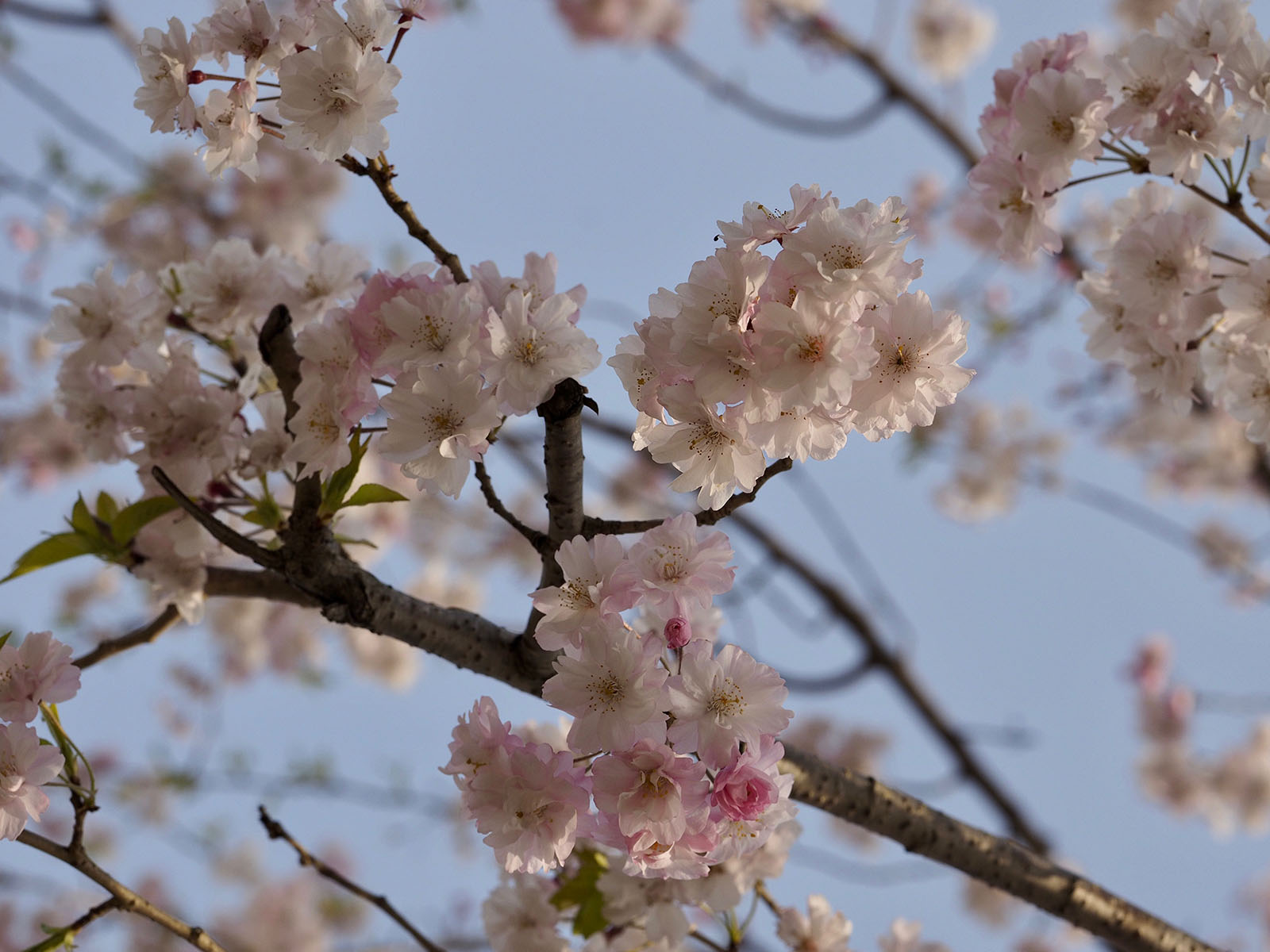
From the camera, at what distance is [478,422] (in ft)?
3.52

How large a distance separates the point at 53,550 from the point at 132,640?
189 millimetres

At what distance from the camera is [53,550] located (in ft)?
4.86

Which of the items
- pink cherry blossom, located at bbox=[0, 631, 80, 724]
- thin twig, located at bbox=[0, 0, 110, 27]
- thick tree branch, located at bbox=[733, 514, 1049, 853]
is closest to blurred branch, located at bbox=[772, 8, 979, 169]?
thick tree branch, located at bbox=[733, 514, 1049, 853]

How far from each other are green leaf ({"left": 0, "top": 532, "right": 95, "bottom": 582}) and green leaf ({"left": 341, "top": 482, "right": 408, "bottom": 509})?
0.44 m

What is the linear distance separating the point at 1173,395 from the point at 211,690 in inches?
231

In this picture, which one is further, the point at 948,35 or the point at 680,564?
the point at 948,35

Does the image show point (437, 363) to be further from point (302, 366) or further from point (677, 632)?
point (677, 632)

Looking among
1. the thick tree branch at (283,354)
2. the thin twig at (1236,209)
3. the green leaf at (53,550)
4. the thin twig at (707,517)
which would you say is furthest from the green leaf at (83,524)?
the thin twig at (1236,209)

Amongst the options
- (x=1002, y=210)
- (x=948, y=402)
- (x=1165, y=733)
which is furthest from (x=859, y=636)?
(x=1165, y=733)

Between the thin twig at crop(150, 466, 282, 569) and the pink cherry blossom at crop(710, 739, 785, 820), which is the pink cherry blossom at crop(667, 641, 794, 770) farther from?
the thin twig at crop(150, 466, 282, 569)

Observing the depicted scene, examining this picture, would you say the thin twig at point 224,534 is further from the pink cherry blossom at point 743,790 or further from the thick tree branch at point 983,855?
the thick tree branch at point 983,855

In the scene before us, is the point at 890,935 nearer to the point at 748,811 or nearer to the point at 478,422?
the point at 748,811

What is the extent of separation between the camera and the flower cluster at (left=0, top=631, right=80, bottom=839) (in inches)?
42.9

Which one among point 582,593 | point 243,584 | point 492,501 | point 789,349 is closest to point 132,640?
point 243,584
